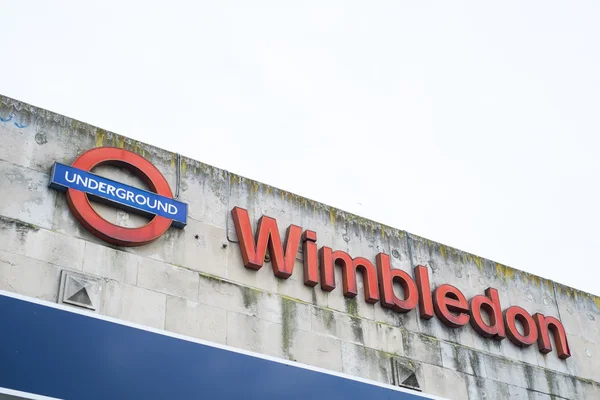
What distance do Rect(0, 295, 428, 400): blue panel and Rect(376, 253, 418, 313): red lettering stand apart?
258cm

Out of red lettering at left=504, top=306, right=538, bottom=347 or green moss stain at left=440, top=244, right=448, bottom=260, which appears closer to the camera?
red lettering at left=504, top=306, right=538, bottom=347

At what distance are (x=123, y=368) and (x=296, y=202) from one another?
5254 mm

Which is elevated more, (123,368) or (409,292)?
(409,292)

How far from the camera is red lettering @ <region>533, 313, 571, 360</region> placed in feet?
62.1

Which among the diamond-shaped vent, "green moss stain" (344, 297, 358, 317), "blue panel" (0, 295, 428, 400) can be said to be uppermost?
"green moss stain" (344, 297, 358, 317)

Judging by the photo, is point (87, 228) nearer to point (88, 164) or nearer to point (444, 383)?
point (88, 164)

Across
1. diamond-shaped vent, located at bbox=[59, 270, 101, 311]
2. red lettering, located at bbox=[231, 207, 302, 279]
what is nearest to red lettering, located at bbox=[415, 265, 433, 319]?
red lettering, located at bbox=[231, 207, 302, 279]

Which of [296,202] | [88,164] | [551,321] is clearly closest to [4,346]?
[88,164]

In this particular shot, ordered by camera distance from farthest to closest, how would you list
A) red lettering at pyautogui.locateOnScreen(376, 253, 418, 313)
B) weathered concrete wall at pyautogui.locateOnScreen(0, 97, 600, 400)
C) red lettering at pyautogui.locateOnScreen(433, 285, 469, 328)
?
red lettering at pyautogui.locateOnScreen(433, 285, 469, 328)
red lettering at pyautogui.locateOnScreen(376, 253, 418, 313)
weathered concrete wall at pyautogui.locateOnScreen(0, 97, 600, 400)

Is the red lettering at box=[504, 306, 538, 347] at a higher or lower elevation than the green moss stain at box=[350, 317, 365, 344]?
higher

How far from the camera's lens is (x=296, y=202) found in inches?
682

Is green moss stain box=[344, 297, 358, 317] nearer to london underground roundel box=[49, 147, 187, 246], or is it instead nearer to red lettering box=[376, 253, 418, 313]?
red lettering box=[376, 253, 418, 313]

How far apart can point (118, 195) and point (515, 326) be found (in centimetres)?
851

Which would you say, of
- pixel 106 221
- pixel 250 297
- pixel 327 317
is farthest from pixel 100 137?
pixel 327 317
